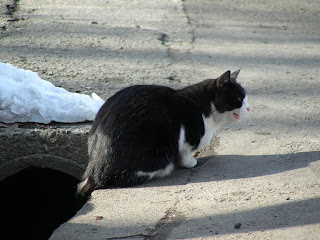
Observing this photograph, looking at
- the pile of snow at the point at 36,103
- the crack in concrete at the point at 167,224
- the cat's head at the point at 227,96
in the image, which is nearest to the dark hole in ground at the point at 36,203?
the pile of snow at the point at 36,103

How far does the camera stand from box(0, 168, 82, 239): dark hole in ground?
3.52 meters

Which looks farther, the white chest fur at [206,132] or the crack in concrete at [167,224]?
the white chest fur at [206,132]

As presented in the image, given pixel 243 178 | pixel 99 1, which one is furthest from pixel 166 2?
pixel 243 178

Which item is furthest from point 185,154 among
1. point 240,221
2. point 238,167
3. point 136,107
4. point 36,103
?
point 36,103

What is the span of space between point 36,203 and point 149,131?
1.62 metres

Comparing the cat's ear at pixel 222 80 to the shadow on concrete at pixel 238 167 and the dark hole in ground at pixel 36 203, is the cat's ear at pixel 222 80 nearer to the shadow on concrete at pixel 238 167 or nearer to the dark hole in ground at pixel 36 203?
the shadow on concrete at pixel 238 167

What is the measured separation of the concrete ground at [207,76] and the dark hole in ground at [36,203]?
79 centimetres

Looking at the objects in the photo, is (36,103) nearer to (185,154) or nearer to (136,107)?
(136,107)

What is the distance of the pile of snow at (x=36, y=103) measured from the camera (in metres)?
3.17

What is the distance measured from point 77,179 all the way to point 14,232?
2.26 feet

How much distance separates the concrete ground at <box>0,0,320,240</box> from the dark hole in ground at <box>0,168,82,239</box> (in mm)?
789

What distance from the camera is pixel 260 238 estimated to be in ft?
6.28

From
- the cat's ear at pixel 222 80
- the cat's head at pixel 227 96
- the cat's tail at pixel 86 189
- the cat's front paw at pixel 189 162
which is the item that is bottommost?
the cat's tail at pixel 86 189

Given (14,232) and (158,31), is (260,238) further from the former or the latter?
→ (158,31)
